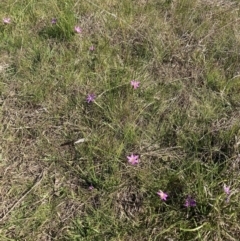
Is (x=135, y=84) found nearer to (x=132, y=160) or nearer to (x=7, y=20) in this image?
(x=132, y=160)

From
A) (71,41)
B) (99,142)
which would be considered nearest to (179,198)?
(99,142)

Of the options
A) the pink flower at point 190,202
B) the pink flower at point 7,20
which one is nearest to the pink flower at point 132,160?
the pink flower at point 190,202

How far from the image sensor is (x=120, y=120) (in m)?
2.27

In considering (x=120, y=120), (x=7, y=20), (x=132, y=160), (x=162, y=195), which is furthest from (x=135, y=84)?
(x=7, y=20)

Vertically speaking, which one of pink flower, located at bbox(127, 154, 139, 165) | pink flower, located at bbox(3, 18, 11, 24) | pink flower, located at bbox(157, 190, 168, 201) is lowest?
pink flower, located at bbox(3, 18, 11, 24)

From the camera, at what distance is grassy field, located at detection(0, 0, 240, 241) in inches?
74.4

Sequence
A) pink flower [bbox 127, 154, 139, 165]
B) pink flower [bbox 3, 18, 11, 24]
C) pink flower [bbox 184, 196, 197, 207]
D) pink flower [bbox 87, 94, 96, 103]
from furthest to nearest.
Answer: pink flower [bbox 3, 18, 11, 24] → pink flower [bbox 87, 94, 96, 103] → pink flower [bbox 127, 154, 139, 165] → pink flower [bbox 184, 196, 197, 207]

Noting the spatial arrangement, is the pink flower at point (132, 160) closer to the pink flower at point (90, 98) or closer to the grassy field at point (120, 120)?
the grassy field at point (120, 120)

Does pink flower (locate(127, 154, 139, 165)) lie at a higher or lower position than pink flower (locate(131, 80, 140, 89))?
lower

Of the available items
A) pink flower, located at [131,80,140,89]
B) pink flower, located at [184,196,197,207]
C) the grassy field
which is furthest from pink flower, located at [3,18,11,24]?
pink flower, located at [184,196,197,207]

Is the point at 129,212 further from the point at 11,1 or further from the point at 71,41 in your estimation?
the point at 11,1

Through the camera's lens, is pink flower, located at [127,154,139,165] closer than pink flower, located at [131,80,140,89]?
Yes

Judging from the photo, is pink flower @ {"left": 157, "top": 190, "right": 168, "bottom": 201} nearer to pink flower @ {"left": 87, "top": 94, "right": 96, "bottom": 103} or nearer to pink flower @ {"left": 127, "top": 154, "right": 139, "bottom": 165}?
pink flower @ {"left": 127, "top": 154, "right": 139, "bottom": 165}

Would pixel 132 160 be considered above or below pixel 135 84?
below
